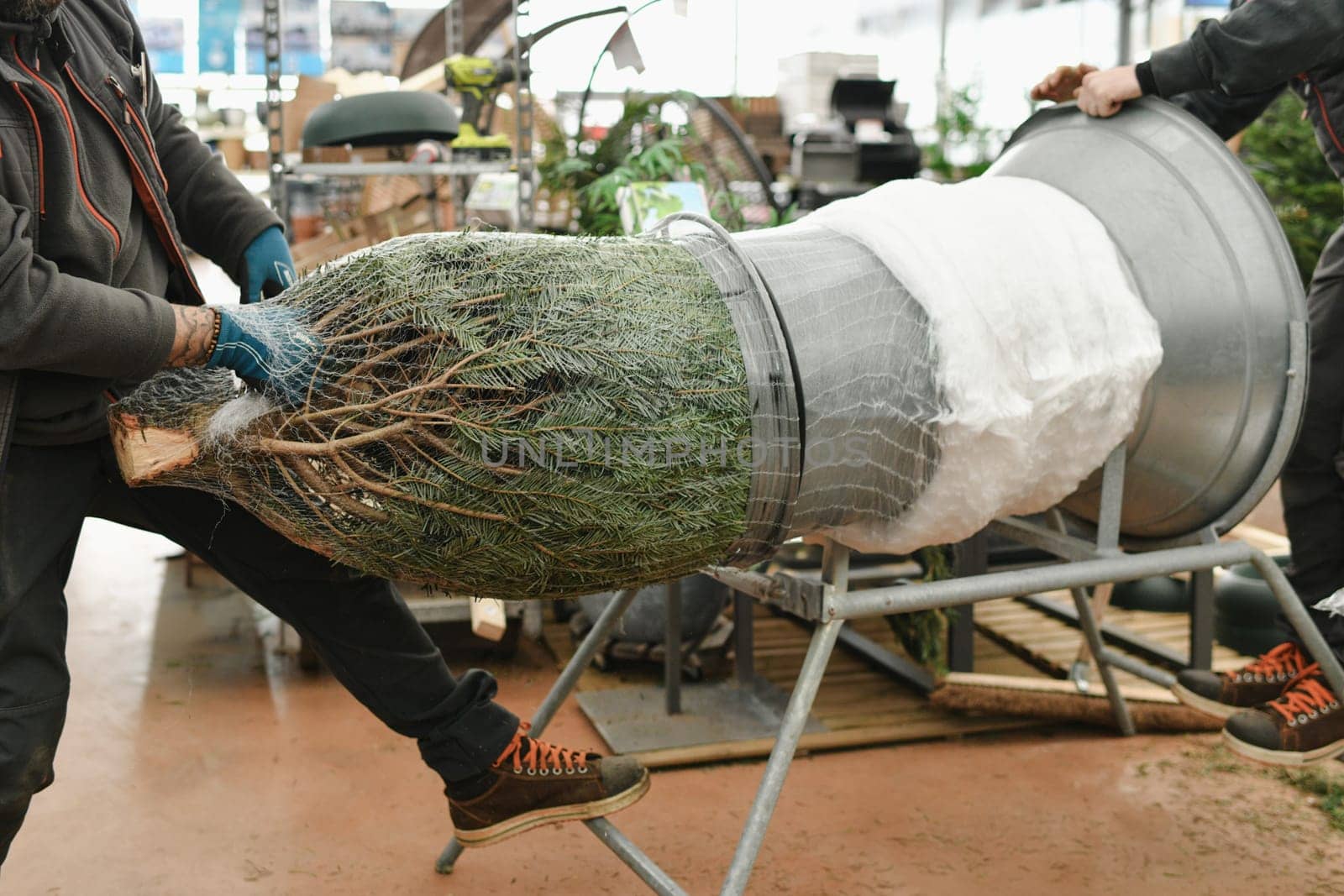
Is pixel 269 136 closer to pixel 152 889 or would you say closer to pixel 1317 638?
pixel 152 889

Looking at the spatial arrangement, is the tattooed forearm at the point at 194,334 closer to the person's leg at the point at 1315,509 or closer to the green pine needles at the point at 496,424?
the green pine needles at the point at 496,424

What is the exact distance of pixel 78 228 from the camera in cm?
127

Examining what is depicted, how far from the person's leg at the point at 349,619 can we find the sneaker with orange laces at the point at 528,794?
0.10 feet

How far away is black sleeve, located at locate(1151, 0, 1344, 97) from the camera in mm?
1514

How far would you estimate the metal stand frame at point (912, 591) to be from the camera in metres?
1.33

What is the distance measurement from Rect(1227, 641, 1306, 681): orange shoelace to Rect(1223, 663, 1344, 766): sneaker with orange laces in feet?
0.36

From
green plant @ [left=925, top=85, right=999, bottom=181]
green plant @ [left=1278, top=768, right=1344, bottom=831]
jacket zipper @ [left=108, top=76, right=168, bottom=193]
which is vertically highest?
green plant @ [left=925, top=85, right=999, bottom=181]

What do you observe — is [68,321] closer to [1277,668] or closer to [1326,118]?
[1326,118]

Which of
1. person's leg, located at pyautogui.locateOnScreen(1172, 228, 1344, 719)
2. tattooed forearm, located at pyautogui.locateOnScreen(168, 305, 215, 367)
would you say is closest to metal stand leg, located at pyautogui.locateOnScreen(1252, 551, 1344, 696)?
person's leg, located at pyautogui.locateOnScreen(1172, 228, 1344, 719)

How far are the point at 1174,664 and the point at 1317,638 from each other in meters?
1.22

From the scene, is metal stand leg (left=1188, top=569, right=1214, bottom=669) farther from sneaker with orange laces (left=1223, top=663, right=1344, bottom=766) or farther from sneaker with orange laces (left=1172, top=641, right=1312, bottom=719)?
sneaker with orange laces (left=1223, top=663, right=1344, bottom=766)

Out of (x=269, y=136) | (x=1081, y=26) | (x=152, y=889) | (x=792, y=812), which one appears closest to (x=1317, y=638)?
(x=792, y=812)

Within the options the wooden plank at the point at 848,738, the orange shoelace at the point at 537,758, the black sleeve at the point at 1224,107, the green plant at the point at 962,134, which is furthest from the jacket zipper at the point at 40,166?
the green plant at the point at 962,134

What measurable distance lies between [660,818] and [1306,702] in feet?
3.61
